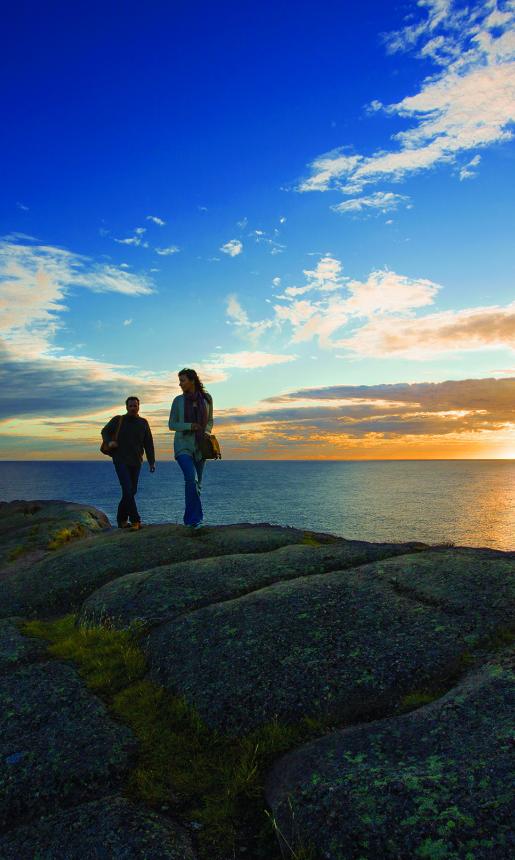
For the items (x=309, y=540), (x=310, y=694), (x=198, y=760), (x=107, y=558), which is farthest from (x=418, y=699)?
(x=107, y=558)

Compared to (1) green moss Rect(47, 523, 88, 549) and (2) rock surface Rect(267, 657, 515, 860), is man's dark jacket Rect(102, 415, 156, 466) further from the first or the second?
(2) rock surface Rect(267, 657, 515, 860)

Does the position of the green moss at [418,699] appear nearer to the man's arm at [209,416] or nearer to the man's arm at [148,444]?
the man's arm at [209,416]

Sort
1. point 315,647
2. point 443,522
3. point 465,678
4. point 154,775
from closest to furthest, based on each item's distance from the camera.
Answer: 1. point 154,775
2. point 465,678
3. point 315,647
4. point 443,522

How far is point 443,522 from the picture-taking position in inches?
3521

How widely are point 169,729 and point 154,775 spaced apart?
3.12 feet

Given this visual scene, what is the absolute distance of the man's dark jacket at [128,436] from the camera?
1870cm

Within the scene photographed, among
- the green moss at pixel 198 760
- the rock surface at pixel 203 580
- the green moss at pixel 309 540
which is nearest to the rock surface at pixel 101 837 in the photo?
the green moss at pixel 198 760

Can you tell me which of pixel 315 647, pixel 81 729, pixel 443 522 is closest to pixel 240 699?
pixel 315 647

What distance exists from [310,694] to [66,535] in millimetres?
17824

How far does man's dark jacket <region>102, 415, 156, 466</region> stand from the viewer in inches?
736

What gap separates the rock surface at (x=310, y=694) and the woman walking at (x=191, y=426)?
4.31 m

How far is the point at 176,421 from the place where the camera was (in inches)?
686

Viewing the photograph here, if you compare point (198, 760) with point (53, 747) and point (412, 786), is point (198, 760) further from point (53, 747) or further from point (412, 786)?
point (412, 786)

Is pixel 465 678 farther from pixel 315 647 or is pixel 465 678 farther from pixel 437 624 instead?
pixel 315 647
